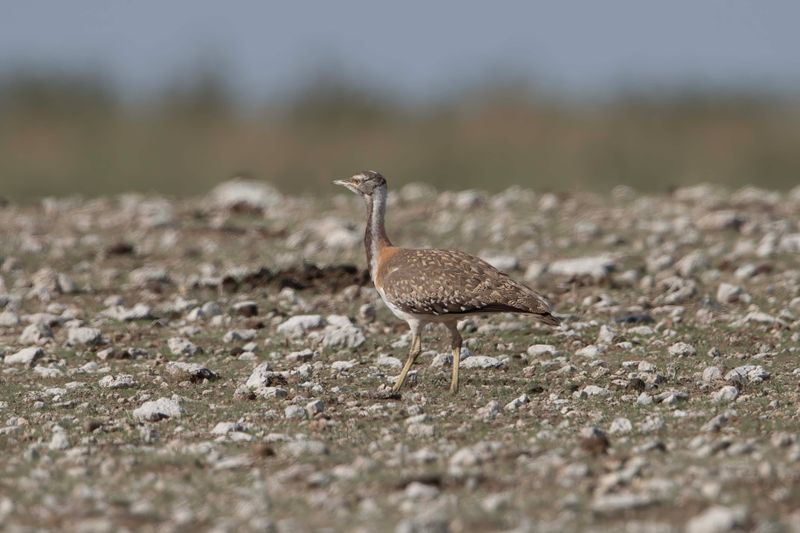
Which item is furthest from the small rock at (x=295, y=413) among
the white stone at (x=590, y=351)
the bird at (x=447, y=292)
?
the white stone at (x=590, y=351)

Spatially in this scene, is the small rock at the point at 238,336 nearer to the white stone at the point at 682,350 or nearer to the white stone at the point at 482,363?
the white stone at the point at 482,363

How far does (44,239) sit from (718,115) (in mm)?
18018

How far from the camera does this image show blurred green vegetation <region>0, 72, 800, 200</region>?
2430 cm

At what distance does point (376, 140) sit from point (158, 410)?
20.0 meters

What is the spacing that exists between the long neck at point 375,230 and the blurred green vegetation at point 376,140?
10.1m

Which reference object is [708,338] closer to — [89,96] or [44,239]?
[44,239]

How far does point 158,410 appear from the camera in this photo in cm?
840

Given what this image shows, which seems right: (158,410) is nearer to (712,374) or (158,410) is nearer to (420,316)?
(420,316)

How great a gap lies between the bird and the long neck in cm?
29

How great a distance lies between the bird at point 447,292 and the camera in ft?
30.8

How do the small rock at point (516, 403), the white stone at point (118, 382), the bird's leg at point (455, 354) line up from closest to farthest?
the small rock at point (516, 403), the bird's leg at point (455, 354), the white stone at point (118, 382)

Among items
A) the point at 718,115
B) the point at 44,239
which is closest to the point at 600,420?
the point at 44,239

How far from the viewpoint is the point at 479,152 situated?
25781mm

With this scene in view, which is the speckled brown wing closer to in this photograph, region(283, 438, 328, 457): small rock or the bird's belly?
the bird's belly
